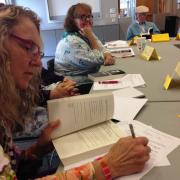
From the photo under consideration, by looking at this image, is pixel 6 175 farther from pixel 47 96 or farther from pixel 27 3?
pixel 27 3

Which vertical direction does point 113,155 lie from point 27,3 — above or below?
below

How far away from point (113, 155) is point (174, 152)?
0.25 m

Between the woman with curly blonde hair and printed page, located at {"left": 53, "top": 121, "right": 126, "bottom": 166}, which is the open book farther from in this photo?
the woman with curly blonde hair

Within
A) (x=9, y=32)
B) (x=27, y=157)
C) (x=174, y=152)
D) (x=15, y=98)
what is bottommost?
(x=27, y=157)

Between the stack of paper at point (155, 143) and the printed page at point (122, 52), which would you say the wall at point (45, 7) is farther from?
the stack of paper at point (155, 143)

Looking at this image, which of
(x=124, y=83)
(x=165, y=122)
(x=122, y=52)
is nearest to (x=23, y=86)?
(x=165, y=122)

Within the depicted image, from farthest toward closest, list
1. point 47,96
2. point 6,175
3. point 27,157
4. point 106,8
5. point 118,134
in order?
point 106,8, point 47,96, point 27,157, point 118,134, point 6,175

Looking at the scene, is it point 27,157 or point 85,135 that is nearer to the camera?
point 85,135

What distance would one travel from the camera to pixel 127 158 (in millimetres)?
811

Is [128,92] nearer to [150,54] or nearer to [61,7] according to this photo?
[150,54]

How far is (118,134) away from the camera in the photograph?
101cm

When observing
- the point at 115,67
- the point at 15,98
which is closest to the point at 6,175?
the point at 15,98

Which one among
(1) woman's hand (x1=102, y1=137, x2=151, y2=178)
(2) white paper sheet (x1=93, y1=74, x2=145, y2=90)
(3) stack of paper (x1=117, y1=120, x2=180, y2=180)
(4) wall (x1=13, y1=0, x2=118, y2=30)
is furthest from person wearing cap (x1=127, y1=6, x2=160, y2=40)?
(1) woman's hand (x1=102, y1=137, x2=151, y2=178)

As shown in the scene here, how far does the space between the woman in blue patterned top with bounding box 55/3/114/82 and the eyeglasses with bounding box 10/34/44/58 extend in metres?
1.35
